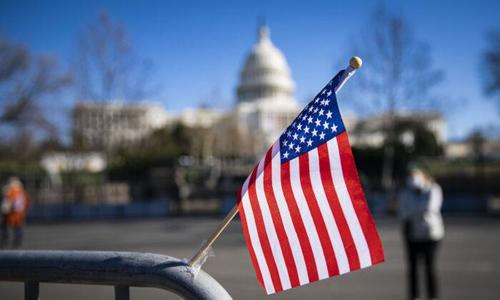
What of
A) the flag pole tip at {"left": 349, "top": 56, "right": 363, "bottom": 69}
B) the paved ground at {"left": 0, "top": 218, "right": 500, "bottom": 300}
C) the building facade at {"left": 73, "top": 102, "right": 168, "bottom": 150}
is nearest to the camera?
the flag pole tip at {"left": 349, "top": 56, "right": 363, "bottom": 69}

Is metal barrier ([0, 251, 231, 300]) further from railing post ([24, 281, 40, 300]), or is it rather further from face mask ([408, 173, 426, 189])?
face mask ([408, 173, 426, 189])

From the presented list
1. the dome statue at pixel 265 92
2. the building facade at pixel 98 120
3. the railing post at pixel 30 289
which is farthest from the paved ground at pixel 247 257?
the dome statue at pixel 265 92

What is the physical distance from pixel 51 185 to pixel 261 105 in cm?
7124

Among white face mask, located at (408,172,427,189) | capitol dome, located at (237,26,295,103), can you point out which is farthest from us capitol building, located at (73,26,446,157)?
white face mask, located at (408,172,427,189)

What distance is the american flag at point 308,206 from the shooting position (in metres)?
1.85

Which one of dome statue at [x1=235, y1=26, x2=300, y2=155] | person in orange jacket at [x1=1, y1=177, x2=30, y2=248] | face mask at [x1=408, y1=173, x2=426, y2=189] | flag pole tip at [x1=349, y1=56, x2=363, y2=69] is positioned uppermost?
dome statue at [x1=235, y1=26, x2=300, y2=155]

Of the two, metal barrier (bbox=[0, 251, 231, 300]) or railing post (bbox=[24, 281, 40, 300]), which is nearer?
metal barrier (bbox=[0, 251, 231, 300])

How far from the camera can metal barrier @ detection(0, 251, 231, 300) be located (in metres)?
1.50

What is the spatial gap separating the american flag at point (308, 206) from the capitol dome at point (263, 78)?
300ft

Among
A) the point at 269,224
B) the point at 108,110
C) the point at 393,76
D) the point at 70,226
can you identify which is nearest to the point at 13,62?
the point at 108,110

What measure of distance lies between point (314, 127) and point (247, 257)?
786 centimetres

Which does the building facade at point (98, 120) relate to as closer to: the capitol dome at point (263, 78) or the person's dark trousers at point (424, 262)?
the person's dark trousers at point (424, 262)

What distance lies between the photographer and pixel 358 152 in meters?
29.7

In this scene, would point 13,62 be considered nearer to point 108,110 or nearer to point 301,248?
point 108,110
